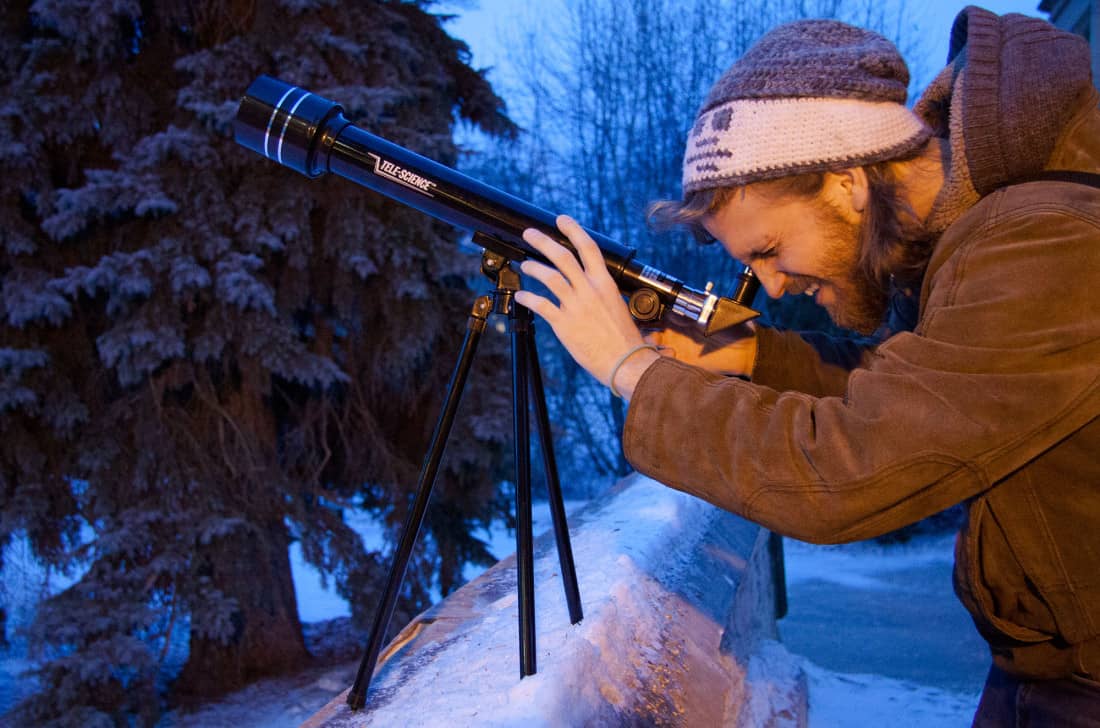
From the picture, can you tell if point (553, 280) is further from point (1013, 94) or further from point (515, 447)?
point (1013, 94)

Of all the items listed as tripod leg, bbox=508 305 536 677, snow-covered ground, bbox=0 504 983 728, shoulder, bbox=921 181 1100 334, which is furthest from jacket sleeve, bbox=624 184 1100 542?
snow-covered ground, bbox=0 504 983 728

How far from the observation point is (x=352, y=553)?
151 inches

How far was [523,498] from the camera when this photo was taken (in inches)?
58.0

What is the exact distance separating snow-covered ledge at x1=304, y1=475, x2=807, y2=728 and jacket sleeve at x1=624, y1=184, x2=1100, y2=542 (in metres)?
0.52

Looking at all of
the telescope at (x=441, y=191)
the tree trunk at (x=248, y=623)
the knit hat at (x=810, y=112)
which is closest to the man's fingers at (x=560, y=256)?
the telescope at (x=441, y=191)

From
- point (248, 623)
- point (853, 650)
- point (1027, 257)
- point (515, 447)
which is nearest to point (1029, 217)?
point (1027, 257)

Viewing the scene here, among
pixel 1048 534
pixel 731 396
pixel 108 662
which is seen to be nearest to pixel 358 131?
pixel 731 396

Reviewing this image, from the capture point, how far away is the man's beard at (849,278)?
49.7 inches

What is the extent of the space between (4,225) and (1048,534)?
369cm

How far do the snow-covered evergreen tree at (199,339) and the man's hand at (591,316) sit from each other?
8.11ft

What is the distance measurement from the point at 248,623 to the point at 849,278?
3.23m

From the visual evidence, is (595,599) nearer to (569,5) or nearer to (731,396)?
(731,396)

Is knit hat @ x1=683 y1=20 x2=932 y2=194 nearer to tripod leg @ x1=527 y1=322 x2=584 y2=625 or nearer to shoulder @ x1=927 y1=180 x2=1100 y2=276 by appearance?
shoulder @ x1=927 y1=180 x2=1100 y2=276

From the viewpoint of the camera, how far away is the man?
901mm
